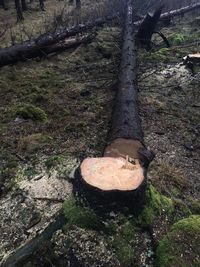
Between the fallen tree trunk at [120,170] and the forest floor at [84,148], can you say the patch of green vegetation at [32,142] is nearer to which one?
the forest floor at [84,148]

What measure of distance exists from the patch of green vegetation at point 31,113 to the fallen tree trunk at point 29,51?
2.82 m

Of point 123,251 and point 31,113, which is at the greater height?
point 123,251

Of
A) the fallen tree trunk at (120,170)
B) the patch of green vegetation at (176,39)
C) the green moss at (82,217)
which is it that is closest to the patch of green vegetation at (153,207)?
the fallen tree trunk at (120,170)

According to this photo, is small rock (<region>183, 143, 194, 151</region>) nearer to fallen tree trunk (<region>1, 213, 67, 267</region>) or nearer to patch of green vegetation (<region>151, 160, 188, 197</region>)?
patch of green vegetation (<region>151, 160, 188, 197</region>)

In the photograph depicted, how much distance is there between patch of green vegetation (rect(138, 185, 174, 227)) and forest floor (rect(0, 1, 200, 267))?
13 mm

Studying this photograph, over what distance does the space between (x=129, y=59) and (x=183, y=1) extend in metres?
13.9

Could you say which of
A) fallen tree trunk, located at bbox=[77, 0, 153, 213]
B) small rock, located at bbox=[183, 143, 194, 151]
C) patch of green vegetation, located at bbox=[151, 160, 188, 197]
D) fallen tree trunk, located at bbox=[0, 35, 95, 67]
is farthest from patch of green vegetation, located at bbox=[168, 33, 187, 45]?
patch of green vegetation, located at bbox=[151, 160, 188, 197]

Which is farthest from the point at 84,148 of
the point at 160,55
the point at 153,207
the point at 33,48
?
the point at 160,55

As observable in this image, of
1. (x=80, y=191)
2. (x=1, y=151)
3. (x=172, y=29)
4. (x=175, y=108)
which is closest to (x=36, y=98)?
(x=1, y=151)

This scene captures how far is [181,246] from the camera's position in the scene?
141 inches

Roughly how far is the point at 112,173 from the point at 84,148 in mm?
1810

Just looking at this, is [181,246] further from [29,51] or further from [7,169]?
[29,51]

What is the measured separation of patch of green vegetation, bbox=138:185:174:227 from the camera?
393cm

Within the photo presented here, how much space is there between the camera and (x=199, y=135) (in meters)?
6.39
